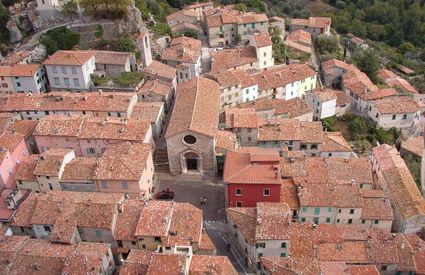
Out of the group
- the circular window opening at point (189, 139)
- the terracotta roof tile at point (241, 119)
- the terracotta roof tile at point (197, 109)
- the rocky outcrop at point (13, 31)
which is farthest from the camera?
the rocky outcrop at point (13, 31)

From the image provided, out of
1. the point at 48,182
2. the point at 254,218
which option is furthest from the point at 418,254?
the point at 48,182

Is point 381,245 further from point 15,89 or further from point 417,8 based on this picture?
point 417,8

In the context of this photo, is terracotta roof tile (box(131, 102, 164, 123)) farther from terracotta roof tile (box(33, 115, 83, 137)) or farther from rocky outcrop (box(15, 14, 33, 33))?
rocky outcrop (box(15, 14, 33, 33))

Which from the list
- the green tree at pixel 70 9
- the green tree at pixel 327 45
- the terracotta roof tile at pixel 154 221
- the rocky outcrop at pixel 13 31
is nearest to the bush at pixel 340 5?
the green tree at pixel 327 45

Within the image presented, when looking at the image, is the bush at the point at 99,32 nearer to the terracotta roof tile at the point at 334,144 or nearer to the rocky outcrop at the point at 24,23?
the rocky outcrop at the point at 24,23

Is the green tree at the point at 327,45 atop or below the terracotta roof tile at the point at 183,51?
below

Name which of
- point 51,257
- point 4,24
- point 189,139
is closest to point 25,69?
point 4,24

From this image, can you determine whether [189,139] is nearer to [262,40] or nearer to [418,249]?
[418,249]
